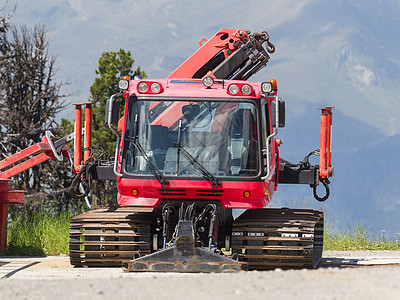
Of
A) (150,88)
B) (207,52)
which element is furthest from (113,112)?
(207,52)

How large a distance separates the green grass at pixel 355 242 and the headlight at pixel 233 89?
618 centimetres

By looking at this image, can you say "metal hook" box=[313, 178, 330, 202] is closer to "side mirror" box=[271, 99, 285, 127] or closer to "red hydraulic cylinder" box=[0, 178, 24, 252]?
"side mirror" box=[271, 99, 285, 127]

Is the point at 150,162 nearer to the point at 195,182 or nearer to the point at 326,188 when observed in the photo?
the point at 195,182

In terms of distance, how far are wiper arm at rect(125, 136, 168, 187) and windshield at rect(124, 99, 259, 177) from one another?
1 centimetres

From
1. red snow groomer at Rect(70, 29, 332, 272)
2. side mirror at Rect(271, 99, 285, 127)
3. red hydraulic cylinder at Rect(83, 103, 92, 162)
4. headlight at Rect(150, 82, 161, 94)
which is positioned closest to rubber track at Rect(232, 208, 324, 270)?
red snow groomer at Rect(70, 29, 332, 272)

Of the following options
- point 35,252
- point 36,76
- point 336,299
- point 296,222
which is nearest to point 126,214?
point 296,222

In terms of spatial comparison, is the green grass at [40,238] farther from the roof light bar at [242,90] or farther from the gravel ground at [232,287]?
the gravel ground at [232,287]

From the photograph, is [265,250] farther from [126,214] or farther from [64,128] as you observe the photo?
[64,128]

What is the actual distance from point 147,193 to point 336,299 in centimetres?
493

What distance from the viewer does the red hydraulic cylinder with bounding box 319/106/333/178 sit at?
42.0ft

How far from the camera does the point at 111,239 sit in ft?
38.2

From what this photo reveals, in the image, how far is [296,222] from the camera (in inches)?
442

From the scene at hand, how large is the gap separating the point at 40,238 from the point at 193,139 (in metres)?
6.06

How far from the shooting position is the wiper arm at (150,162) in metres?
11.0
